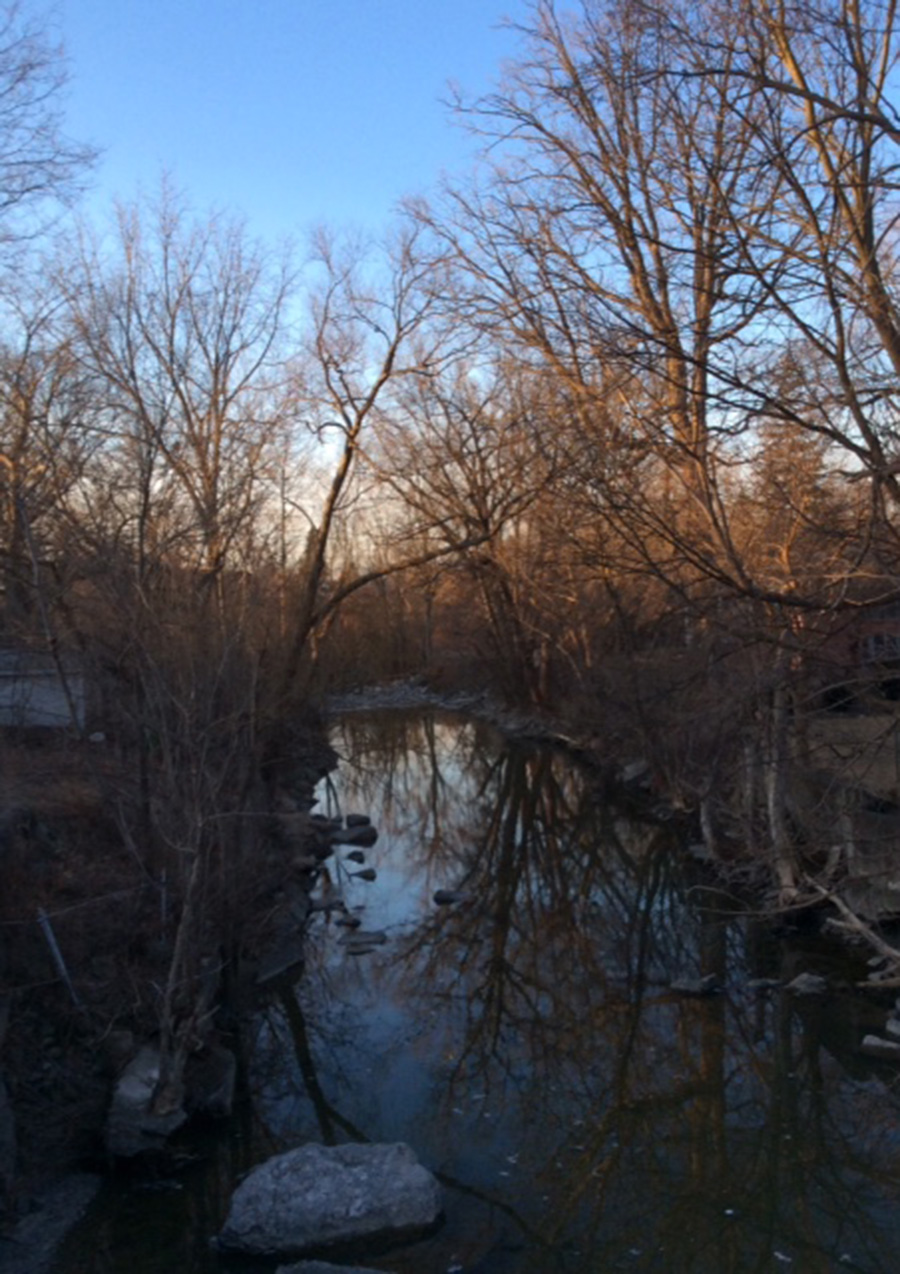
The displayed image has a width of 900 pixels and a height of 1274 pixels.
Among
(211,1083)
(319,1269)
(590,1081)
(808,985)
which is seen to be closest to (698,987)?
(808,985)

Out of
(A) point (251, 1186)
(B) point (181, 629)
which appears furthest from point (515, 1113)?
(B) point (181, 629)

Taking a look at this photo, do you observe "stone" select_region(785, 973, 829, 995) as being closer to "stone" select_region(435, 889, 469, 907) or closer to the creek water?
the creek water

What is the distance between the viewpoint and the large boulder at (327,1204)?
6.62 metres

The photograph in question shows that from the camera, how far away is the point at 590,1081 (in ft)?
29.4

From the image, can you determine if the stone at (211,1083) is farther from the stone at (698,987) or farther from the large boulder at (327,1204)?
the stone at (698,987)

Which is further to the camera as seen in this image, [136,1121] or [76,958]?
[76,958]

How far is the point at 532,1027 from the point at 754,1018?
1892 millimetres

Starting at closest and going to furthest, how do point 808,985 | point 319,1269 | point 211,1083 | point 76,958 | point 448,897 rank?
point 319,1269 → point 211,1083 → point 76,958 → point 808,985 → point 448,897

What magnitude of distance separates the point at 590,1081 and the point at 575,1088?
0.55 feet

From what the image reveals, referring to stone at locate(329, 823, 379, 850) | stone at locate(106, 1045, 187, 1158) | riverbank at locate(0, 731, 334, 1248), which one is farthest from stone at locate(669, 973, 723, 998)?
stone at locate(329, 823, 379, 850)

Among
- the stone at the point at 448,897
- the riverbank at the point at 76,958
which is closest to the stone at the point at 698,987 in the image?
the riverbank at the point at 76,958

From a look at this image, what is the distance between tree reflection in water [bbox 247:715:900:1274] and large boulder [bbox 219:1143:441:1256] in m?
0.24

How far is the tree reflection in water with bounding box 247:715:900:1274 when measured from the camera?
6828 millimetres

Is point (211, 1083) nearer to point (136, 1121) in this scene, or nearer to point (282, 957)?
point (136, 1121)
